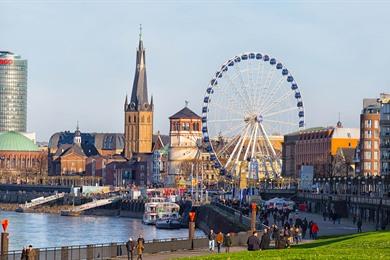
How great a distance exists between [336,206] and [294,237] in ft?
181

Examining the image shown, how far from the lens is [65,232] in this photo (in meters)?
136

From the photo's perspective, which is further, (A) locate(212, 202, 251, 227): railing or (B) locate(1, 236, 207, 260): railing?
(A) locate(212, 202, 251, 227): railing

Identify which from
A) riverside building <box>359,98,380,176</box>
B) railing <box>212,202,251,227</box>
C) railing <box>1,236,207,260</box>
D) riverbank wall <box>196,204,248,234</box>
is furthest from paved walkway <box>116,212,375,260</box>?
riverside building <box>359,98,380,176</box>

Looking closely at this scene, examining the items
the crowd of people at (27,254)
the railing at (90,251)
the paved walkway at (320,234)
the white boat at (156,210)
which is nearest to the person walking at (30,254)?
the crowd of people at (27,254)

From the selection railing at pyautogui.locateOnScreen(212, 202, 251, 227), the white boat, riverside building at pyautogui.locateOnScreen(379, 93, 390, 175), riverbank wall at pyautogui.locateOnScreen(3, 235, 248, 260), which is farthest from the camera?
the white boat

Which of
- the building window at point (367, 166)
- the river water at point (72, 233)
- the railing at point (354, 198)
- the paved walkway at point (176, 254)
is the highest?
the building window at point (367, 166)

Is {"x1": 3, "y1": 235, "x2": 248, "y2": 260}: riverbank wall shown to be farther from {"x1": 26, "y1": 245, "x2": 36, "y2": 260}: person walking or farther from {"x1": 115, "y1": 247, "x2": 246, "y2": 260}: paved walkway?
{"x1": 26, "y1": 245, "x2": 36, "y2": 260}: person walking

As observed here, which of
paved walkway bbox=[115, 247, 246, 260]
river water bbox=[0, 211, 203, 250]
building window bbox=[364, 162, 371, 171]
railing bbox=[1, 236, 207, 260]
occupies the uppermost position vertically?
building window bbox=[364, 162, 371, 171]

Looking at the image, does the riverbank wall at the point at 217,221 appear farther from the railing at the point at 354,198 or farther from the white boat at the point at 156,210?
the railing at the point at 354,198

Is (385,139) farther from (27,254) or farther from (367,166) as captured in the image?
(27,254)

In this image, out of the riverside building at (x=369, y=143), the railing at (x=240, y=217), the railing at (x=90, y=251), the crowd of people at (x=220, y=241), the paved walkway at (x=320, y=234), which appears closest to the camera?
the railing at (x=90, y=251)

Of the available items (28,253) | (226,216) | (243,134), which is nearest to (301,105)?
(243,134)

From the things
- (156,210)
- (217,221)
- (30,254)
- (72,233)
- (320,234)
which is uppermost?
(156,210)

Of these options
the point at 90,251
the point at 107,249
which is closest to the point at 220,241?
the point at 107,249
